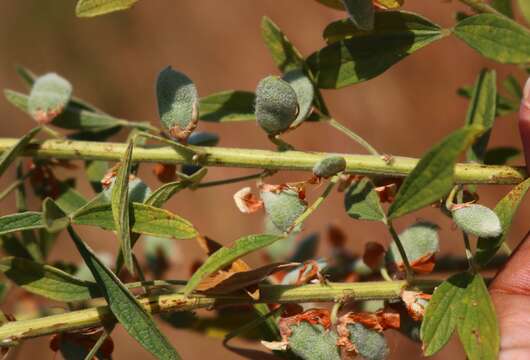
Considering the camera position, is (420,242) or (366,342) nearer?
(366,342)

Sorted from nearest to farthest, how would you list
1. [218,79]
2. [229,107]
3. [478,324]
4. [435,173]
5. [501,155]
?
[435,173]
[478,324]
[229,107]
[501,155]
[218,79]

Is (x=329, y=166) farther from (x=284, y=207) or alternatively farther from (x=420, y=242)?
(x=420, y=242)

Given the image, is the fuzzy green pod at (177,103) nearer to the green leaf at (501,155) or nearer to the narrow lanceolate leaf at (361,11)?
the narrow lanceolate leaf at (361,11)

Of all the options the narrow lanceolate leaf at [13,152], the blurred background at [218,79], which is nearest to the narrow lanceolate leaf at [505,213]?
the narrow lanceolate leaf at [13,152]

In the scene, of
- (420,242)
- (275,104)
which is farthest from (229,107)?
(420,242)

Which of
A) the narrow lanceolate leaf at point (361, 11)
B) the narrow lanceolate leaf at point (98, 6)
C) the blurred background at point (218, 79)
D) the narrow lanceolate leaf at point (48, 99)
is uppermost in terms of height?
the narrow lanceolate leaf at point (98, 6)

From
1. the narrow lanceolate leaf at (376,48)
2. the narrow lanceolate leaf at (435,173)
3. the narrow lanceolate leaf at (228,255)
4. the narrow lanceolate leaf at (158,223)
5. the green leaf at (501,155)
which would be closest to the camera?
the narrow lanceolate leaf at (435,173)

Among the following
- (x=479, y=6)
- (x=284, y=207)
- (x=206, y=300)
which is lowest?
(x=206, y=300)
